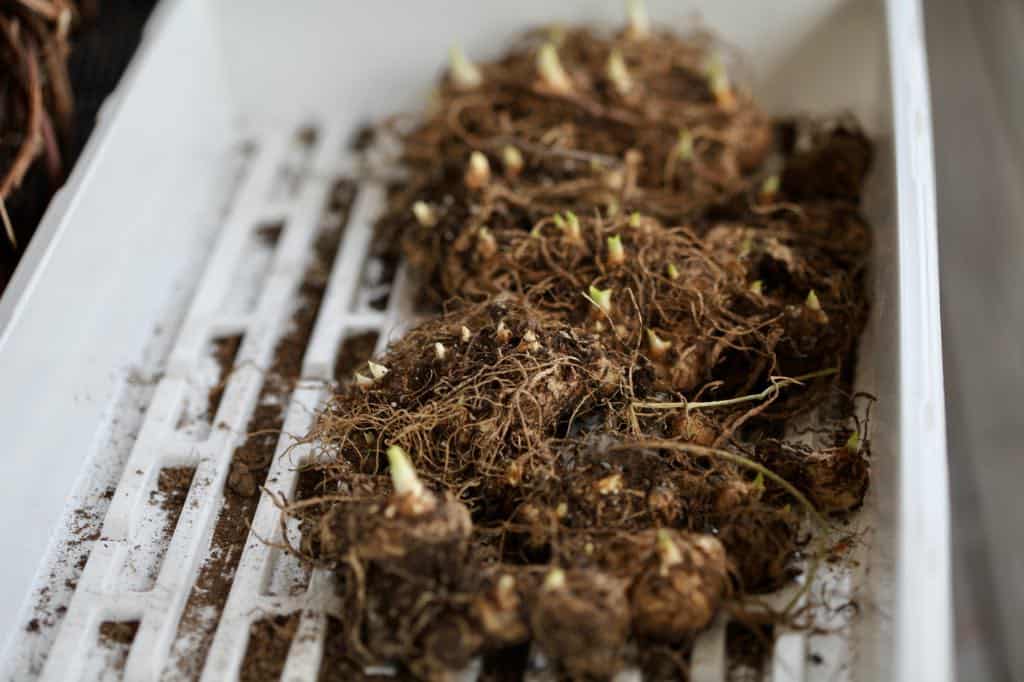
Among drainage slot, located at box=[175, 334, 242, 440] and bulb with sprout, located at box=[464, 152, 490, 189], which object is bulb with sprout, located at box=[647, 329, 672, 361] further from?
drainage slot, located at box=[175, 334, 242, 440]

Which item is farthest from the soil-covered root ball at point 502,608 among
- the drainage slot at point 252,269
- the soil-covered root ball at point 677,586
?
the drainage slot at point 252,269

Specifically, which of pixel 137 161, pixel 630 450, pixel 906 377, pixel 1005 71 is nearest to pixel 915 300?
pixel 906 377

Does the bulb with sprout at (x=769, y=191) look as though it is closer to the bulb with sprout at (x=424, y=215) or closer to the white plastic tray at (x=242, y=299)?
the white plastic tray at (x=242, y=299)

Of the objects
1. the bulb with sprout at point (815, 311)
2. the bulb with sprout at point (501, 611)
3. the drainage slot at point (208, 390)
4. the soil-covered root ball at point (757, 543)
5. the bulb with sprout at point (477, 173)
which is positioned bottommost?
the bulb with sprout at point (501, 611)

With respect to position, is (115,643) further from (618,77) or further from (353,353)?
(618,77)

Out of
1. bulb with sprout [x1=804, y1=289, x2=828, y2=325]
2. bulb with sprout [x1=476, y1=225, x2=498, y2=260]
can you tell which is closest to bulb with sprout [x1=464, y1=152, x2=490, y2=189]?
bulb with sprout [x1=476, y1=225, x2=498, y2=260]

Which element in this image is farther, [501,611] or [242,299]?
[242,299]

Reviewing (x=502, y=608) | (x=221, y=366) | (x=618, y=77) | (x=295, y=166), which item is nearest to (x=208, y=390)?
(x=221, y=366)
